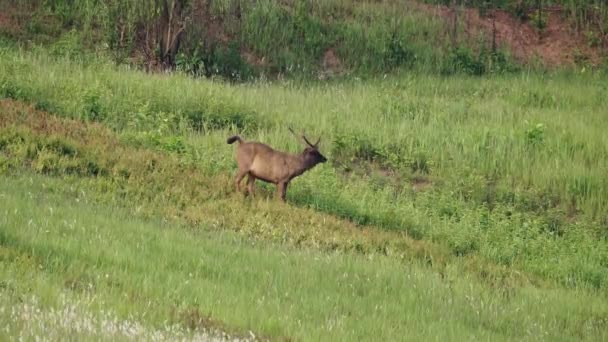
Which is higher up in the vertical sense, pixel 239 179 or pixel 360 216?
pixel 239 179

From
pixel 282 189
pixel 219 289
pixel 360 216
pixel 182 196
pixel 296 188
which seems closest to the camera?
pixel 219 289

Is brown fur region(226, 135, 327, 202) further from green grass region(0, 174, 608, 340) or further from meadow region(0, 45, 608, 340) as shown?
green grass region(0, 174, 608, 340)

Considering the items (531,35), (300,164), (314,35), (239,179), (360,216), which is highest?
(531,35)

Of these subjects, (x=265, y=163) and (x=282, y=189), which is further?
(x=282, y=189)

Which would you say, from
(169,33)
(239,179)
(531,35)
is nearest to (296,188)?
(239,179)

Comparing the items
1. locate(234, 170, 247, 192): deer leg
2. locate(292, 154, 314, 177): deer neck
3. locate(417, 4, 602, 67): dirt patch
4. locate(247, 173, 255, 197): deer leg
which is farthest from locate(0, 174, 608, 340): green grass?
locate(417, 4, 602, 67): dirt patch

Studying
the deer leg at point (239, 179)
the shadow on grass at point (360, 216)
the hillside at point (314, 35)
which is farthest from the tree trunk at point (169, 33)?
the deer leg at point (239, 179)

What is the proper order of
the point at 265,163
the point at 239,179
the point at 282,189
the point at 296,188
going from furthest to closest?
1. the point at 296,188
2. the point at 282,189
3. the point at 239,179
4. the point at 265,163

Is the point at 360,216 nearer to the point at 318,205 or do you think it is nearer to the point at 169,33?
the point at 318,205

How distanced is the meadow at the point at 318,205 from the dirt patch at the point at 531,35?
304 centimetres

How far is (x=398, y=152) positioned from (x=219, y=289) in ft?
36.4

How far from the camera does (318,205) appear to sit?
17.5 meters

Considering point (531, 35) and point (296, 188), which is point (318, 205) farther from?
point (531, 35)

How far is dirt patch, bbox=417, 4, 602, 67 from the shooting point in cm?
3197
